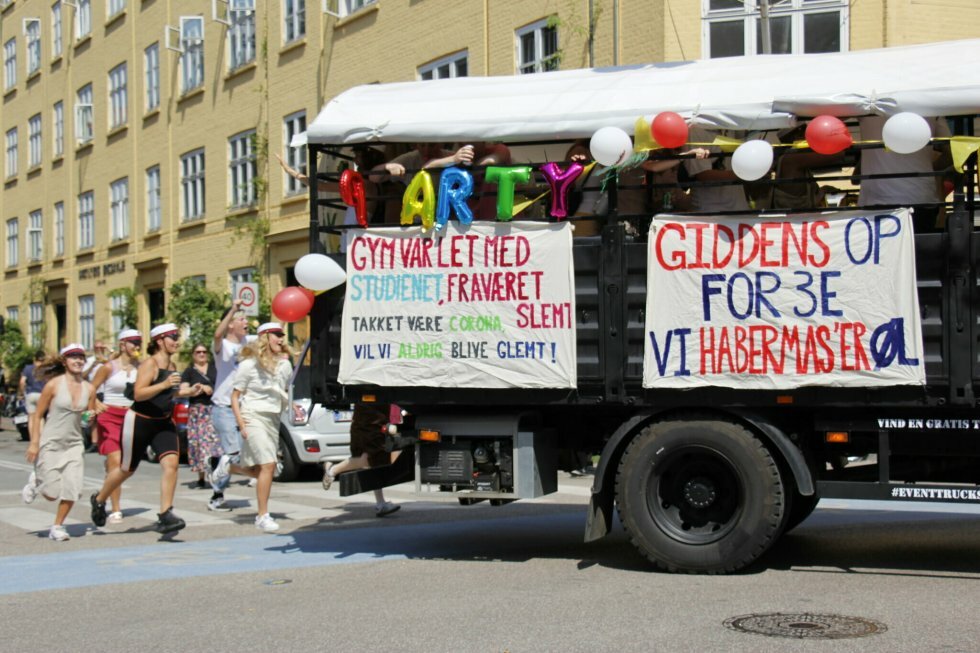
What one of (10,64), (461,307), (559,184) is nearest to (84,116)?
(10,64)

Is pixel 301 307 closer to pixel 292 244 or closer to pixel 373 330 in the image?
pixel 373 330

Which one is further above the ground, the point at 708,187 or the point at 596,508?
the point at 708,187

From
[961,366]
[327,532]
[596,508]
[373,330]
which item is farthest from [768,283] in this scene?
[327,532]

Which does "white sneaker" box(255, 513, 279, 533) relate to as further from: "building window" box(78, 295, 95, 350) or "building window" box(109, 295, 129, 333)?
"building window" box(78, 295, 95, 350)

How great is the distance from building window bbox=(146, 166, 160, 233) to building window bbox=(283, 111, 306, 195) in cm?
718

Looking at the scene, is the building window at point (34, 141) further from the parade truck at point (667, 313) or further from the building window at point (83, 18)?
the parade truck at point (667, 313)

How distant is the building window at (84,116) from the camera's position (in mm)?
36344

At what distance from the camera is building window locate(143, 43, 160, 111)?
105ft

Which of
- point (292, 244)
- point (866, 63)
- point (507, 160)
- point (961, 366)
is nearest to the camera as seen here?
point (961, 366)

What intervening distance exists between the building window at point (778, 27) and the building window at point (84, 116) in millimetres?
23439

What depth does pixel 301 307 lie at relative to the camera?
869 centimetres

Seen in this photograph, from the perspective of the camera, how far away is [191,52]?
3045 cm

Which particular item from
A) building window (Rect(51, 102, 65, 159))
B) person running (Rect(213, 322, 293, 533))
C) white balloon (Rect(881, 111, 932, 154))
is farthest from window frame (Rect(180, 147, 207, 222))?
white balloon (Rect(881, 111, 932, 154))

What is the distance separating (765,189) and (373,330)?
2.79 m
